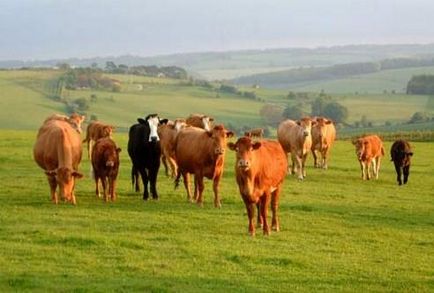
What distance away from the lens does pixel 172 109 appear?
8550 centimetres

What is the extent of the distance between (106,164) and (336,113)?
69.7 m

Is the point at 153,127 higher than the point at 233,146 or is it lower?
lower

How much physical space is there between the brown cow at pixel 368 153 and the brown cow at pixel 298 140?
1.77 meters

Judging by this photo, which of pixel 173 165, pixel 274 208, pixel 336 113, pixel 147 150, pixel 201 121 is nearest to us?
pixel 274 208

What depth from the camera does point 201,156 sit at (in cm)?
1897

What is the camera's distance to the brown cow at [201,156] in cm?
1789

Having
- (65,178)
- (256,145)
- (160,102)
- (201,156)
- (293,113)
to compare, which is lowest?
(293,113)

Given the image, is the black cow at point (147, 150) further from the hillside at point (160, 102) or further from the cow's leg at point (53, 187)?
the hillside at point (160, 102)

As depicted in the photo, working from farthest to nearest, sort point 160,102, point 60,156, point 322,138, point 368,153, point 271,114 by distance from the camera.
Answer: point 160,102, point 271,114, point 322,138, point 368,153, point 60,156

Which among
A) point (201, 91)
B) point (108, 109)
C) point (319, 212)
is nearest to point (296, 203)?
point (319, 212)

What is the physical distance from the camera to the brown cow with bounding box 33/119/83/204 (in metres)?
18.0

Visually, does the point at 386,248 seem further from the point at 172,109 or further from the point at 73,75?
Answer: the point at 73,75

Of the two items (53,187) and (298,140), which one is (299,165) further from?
(53,187)

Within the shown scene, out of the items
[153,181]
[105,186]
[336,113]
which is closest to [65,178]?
[105,186]
